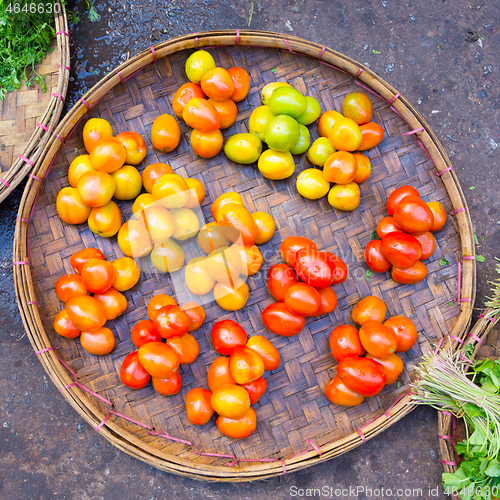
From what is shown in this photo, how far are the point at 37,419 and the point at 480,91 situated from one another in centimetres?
339

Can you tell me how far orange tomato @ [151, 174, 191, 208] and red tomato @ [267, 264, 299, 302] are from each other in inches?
22.6

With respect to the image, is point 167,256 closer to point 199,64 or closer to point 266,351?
point 266,351

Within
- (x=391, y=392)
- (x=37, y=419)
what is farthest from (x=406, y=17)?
(x=37, y=419)

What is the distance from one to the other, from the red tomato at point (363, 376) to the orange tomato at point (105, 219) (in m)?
1.36

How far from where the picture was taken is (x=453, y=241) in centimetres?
227

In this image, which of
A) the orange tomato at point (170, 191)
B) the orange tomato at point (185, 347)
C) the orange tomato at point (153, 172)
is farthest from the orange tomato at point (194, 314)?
the orange tomato at point (153, 172)

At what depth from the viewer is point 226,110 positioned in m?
2.13

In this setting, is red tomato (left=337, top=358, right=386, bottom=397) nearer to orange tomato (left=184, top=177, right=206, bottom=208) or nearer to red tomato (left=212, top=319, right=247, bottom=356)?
red tomato (left=212, top=319, right=247, bottom=356)

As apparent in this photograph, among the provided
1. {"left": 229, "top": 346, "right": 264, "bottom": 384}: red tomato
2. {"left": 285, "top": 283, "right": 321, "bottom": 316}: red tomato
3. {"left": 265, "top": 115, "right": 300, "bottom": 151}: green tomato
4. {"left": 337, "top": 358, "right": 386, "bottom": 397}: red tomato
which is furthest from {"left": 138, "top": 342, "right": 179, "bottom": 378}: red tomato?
{"left": 265, "top": 115, "right": 300, "bottom": 151}: green tomato

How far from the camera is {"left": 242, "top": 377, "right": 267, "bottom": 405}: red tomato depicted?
1987 mm

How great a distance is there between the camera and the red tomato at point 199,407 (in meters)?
1.98

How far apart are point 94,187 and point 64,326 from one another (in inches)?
27.7

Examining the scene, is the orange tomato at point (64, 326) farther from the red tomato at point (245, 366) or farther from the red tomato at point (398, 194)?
the red tomato at point (398, 194)

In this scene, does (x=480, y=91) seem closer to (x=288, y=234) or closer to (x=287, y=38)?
(x=287, y=38)
